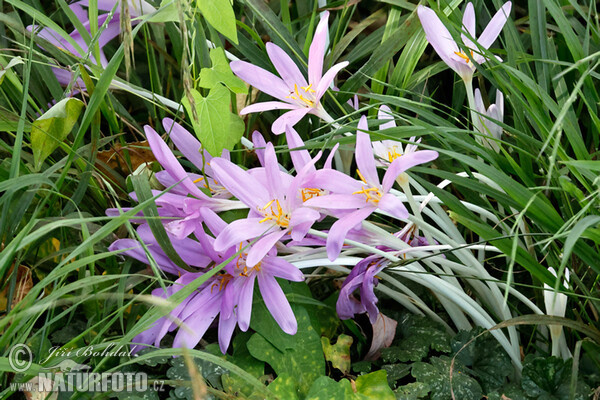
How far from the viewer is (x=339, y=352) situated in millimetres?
1049

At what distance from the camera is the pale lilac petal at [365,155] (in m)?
0.88

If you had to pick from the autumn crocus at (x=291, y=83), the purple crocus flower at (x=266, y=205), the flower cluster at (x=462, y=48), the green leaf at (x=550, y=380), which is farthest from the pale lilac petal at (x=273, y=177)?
the green leaf at (x=550, y=380)

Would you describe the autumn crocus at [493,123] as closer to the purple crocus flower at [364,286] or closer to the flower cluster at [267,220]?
the flower cluster at [267,220]

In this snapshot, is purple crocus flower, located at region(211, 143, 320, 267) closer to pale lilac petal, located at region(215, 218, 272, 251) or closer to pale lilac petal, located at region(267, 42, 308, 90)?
pale lilac petal, located at region(215, 218, 272, 251)

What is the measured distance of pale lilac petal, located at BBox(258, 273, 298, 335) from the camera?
942 mm

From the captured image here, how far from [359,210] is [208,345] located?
0.34 meters

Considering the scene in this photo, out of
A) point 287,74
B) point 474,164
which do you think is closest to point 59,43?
point 287,74

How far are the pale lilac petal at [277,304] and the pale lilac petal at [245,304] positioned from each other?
23 mm

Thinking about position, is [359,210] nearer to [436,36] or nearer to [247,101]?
[436,36]

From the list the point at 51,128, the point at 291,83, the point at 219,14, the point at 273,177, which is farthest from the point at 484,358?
the point at 51,128

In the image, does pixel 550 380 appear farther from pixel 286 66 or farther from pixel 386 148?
pixel 286 66

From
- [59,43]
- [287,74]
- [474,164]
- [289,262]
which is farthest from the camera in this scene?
[59,43]

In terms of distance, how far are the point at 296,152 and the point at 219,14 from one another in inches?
8.8

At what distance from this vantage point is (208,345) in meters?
1.01
